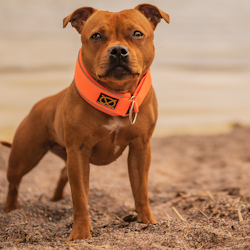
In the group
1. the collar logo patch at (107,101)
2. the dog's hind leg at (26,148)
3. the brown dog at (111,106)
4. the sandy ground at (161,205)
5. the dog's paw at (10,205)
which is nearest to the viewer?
the sandy ground at (161,205)

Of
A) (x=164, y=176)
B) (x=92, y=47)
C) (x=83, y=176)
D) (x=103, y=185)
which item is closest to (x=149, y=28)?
(x=92, y=47)

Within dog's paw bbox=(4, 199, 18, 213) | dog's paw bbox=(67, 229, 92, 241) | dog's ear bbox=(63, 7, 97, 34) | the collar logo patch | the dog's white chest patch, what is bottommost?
dog's paw bbox=(4, 199, 18, 213)

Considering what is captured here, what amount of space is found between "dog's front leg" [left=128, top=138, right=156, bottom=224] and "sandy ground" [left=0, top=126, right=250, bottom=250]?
0.50 ft

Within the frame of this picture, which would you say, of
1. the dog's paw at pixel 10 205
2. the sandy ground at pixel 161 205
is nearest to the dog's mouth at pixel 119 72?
the sandy ground at pixel 161 205

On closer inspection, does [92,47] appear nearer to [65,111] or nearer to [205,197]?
[65,111]

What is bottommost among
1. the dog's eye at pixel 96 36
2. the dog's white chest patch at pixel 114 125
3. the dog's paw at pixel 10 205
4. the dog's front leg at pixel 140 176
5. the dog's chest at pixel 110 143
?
the dog's paw at pixel 10 205

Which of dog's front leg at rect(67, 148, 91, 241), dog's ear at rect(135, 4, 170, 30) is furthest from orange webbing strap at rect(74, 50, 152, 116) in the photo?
dog's ear at rect(135, 4, 170, 30)

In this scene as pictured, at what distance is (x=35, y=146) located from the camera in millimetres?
3604

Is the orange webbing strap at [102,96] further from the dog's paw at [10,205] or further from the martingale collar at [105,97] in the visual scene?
the dog's paw at [10,205]

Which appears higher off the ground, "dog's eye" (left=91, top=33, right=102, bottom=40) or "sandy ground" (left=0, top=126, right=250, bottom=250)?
"dog's eye" (left=91, top=33, right=102, bottom=40)

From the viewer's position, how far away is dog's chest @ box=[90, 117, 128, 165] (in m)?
2.90

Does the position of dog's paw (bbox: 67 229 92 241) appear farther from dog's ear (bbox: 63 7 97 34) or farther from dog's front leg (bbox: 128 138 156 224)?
dog's ear (bbox: 63 7 97 34)

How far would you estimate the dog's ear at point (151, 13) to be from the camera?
3077 mm

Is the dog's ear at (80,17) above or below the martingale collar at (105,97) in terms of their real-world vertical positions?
above
